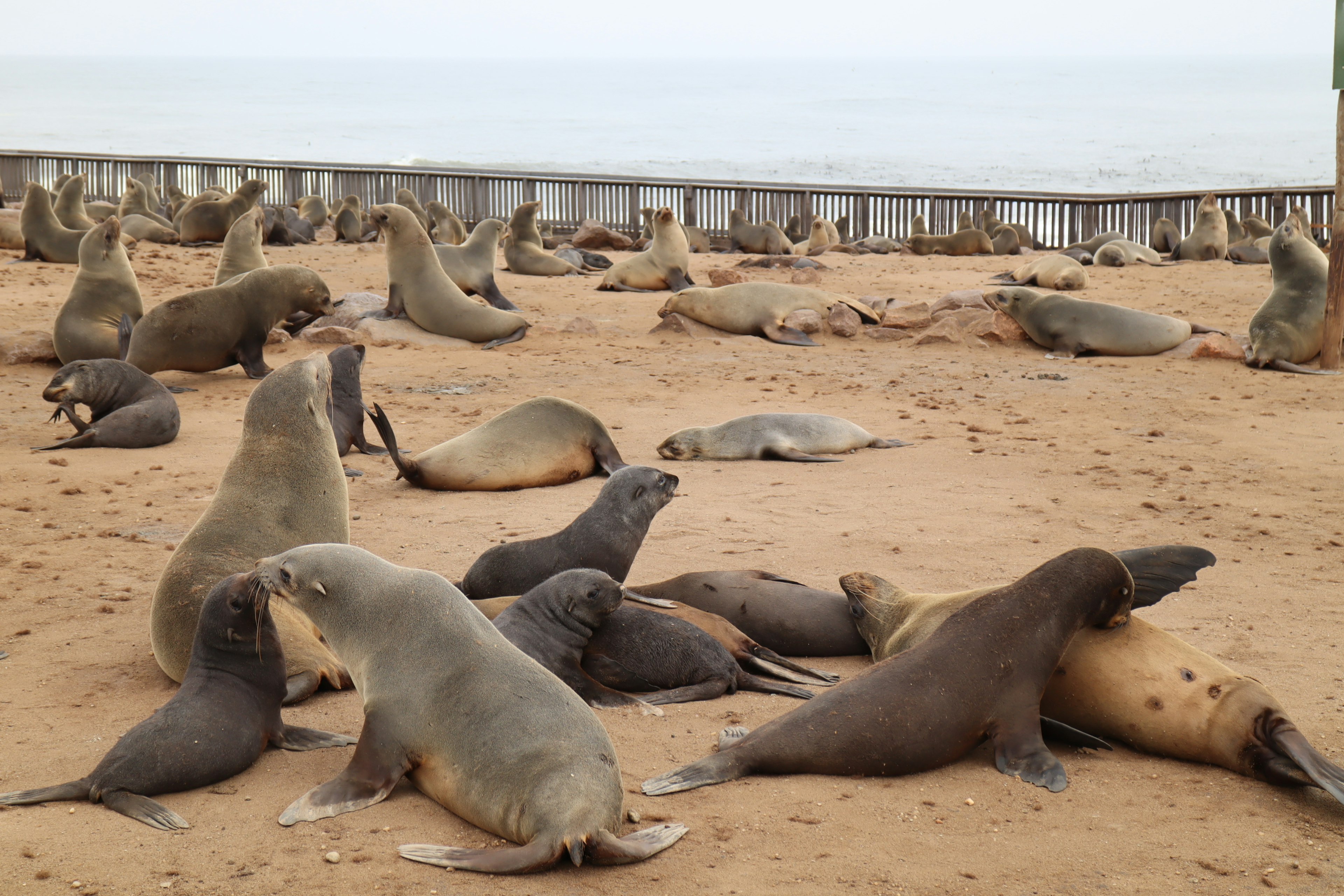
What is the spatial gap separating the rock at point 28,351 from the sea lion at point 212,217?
8.22 m

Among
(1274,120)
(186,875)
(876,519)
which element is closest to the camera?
(186,875)

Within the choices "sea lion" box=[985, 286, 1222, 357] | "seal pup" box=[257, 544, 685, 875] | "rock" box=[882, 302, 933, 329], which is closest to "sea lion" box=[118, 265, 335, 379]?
"rock" box=[882, 302, 933, 329]

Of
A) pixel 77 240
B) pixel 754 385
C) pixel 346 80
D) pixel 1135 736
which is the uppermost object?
pixel 346 80

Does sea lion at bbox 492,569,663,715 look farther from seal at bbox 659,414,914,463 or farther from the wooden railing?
the wooden railing

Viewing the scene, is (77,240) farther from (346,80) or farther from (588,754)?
(346,80)

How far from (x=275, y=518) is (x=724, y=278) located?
993 cm

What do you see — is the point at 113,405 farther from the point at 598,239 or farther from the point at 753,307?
the point at 598,239

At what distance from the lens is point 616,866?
2.38 metres

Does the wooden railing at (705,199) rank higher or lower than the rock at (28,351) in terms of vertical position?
higher

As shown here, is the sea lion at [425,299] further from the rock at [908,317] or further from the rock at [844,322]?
the rock at [908,317]

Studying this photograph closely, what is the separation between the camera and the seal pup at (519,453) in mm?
6152

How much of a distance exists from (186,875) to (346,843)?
323 mm

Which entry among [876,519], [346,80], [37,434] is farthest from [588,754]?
[346,80]

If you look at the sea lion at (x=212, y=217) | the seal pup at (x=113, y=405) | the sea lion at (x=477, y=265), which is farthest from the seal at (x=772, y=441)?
the sea lion at (x=212, y=217)
